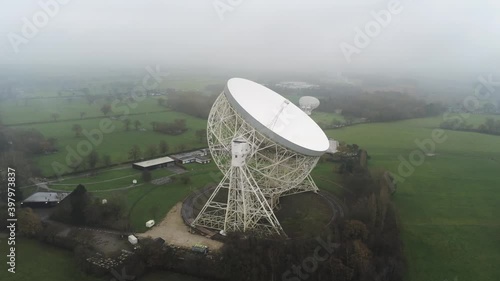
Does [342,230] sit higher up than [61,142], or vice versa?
[342,230]

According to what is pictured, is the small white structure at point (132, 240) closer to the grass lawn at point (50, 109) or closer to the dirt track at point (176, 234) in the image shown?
the dirt track at point (176, 234)

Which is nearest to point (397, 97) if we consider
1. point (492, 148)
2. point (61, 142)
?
point (492, 148)

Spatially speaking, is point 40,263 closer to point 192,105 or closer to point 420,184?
point 420,184

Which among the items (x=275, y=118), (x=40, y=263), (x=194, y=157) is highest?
(x=275, y=118)

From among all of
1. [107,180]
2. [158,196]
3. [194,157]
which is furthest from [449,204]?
[107,180]

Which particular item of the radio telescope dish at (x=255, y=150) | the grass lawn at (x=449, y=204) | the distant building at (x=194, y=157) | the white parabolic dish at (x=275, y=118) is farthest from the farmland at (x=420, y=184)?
the white parabolic dish at (x=275, y=118)

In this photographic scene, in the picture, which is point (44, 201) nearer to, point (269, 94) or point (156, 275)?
point (156, 275)
